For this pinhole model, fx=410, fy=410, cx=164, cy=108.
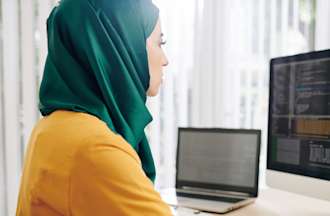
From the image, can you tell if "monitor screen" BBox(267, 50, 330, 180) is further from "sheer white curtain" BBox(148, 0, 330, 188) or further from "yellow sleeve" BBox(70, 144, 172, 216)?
"sheer white curtain" BBox(148, 0, 330, 188)

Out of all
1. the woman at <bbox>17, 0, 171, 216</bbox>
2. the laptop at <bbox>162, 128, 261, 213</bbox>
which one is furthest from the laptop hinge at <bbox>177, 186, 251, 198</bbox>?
the woman at <bbox>17, 0, 171, 216</bbox>

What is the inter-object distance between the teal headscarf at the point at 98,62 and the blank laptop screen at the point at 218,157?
58cm

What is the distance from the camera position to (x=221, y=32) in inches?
87.3

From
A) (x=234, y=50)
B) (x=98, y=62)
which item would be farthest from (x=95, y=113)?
(x=234, y=50)

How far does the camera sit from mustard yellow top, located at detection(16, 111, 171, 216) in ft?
2.20

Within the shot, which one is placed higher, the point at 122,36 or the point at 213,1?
the point at 213,1

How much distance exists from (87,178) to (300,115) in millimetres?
769

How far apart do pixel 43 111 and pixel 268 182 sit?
78 cm

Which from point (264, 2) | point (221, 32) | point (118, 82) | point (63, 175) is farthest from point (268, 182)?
point (264, 2)

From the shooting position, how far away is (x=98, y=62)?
0.82 m

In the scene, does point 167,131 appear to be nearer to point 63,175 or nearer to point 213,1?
point 213,1

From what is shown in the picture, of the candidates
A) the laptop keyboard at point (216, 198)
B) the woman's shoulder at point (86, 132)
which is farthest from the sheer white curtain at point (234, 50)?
the woman's shoulder at point (86, 132)

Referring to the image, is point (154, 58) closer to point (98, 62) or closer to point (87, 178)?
point (98, 62)

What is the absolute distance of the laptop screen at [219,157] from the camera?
1.38 meters
